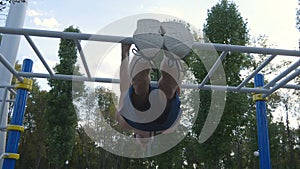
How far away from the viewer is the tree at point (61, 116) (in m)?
14.2

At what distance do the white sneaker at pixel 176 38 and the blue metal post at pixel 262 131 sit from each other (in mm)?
2139

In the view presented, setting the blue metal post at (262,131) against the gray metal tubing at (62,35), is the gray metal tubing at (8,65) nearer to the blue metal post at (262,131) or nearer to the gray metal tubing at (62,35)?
the gray metal tubing at (62,35)

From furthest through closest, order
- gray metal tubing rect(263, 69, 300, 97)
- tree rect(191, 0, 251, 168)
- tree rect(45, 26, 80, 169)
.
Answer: tree rect(45, 26, 80, 169) < tree rect(191, 0, 251, 168) < gray metal tubing rect(263, 69, 300, 97)

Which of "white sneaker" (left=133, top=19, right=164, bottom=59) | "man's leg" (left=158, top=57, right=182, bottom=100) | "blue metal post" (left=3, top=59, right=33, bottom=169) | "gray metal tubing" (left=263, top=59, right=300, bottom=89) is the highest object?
"gray metal tubing" (left=263, top=59, right=300, bottom=89)

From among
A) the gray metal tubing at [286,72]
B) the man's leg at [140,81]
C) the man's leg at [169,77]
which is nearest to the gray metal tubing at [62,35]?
the man's leg at [140,81]

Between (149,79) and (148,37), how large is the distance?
463 mm

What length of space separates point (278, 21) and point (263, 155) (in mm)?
9282

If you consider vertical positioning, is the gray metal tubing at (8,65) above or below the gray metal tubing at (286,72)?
below

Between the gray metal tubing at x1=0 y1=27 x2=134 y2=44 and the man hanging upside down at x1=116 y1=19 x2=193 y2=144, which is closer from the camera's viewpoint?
the man hanging upside down at x1=116 y1=19 x2=193 y2=144

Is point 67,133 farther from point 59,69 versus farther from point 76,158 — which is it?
point 76,158

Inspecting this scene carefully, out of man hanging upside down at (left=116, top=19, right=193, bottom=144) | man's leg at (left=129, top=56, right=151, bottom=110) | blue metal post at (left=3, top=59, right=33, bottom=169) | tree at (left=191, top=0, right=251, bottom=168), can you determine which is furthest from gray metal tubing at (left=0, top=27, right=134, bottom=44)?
tree at (left=191, top=0, right=251, bottom=168)

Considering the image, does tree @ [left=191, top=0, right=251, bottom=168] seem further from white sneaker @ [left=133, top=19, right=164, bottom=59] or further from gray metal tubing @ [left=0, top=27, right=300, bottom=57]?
white sneaker @ [left=133, top=19, right=164, bottom=59]

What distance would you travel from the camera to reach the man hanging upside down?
212 centimetres

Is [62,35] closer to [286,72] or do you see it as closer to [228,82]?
[286,72]
